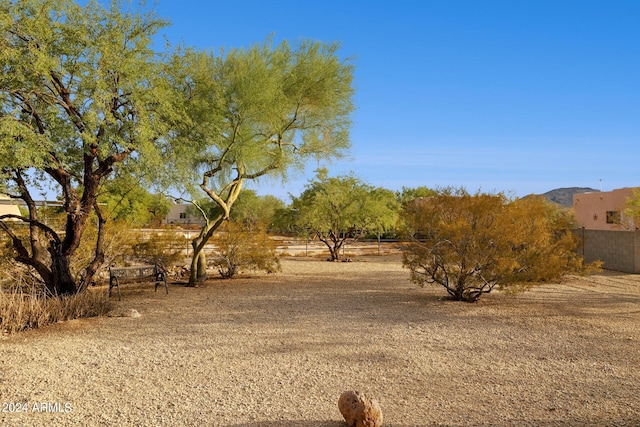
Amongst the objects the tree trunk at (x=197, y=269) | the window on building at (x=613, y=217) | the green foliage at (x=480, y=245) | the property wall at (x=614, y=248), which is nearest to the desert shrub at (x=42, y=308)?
the tree trunk at (x=197, y=269)

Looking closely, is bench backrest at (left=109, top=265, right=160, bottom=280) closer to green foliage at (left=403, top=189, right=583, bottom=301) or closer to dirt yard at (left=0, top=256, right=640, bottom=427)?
dirt yard at (left=0, top=256, right=640, bottom=427)

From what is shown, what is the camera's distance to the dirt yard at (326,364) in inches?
204

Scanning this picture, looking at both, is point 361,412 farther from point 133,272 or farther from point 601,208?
point 601,208

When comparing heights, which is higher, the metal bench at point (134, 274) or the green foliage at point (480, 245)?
the green foliage at point (480, 245)

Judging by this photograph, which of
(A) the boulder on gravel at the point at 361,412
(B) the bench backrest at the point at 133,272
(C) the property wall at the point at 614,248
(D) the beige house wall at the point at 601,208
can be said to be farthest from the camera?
(D) the beige house wall at the point at 601,208

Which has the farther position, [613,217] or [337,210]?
[613,217]

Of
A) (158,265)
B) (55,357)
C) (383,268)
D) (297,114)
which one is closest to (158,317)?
(55,357)

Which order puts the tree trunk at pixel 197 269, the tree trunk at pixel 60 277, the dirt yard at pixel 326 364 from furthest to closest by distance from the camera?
the tree trunk at pixel 197 269
the tree trunk at pixel 60 277
the dirt yard at pixel 326 364

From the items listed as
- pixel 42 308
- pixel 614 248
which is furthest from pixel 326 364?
pixel 614 248

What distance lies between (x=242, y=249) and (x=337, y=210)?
384 inches

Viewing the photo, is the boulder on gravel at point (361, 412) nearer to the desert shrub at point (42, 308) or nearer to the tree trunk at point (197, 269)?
the desert shrub at point (42, 308)

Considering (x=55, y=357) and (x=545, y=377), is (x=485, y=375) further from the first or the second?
(x=55, y=357)

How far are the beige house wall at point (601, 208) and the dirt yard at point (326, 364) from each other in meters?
32.0

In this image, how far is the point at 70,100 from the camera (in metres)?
10.1
